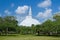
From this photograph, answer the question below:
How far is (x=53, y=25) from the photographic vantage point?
69.8m

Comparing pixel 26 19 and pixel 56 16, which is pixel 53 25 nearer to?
pixel 56 16

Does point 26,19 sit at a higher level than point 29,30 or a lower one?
higher

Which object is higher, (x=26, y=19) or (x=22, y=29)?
(x=26, y=19)

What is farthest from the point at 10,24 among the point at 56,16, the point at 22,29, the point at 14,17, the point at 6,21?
the point at 22,29

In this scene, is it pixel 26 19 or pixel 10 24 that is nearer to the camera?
pixel 10 24

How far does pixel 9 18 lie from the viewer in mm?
81375

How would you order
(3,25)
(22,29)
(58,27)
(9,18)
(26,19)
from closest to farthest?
(58,27) < (3,25) < (9,18) < (22,29) < (26,19)

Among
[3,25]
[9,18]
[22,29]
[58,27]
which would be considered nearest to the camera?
[58,27]

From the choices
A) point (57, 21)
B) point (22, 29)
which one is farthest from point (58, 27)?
point (22, 29)

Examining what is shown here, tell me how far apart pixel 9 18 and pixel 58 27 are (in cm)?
2580

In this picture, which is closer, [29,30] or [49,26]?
[49,26]

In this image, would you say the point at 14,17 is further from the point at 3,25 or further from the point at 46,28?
the point at 46,28

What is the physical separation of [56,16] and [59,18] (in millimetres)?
1516

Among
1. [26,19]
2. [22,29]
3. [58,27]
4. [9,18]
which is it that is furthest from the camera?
[26,19]
